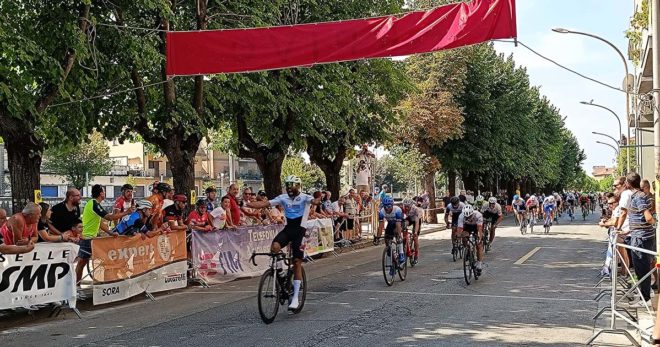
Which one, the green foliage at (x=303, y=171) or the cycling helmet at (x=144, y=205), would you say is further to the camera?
the green foliage at (x=303, y=171)

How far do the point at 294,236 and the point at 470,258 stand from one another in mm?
4777

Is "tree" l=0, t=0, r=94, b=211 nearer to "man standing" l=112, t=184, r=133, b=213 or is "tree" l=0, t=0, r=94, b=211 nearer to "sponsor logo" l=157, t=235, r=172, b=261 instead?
"man standing" l=112, t=184, r=133, b=213

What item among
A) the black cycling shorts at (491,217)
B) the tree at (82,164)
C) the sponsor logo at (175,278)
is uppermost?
the tree at (82,164)

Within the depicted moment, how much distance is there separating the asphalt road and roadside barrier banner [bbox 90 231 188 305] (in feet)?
0.83

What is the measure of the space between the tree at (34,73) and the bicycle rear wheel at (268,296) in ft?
19.0

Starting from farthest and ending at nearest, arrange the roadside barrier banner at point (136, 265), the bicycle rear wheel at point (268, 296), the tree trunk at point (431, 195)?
the tree trunk at point (431, 195), the roadside barrier banner at point (136, 265), the bicycle rear wheel at point (268, 296)

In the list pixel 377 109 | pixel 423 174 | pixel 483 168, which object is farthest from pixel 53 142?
pixel 483 168

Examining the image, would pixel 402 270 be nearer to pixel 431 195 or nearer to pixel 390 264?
pixel 390 264

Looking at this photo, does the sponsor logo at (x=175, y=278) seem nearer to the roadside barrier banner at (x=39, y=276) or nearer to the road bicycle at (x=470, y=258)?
the roadside barrier banner at (x=39, y=276)

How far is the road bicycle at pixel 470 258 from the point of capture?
Answer: 534 inches

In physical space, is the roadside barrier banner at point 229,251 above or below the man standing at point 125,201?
below

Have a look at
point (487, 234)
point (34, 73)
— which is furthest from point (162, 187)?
point (487, 234)

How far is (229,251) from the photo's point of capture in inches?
599

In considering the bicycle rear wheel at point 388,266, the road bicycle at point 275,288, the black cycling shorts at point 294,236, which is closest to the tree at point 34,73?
the black cycling shorts at point 294,236
